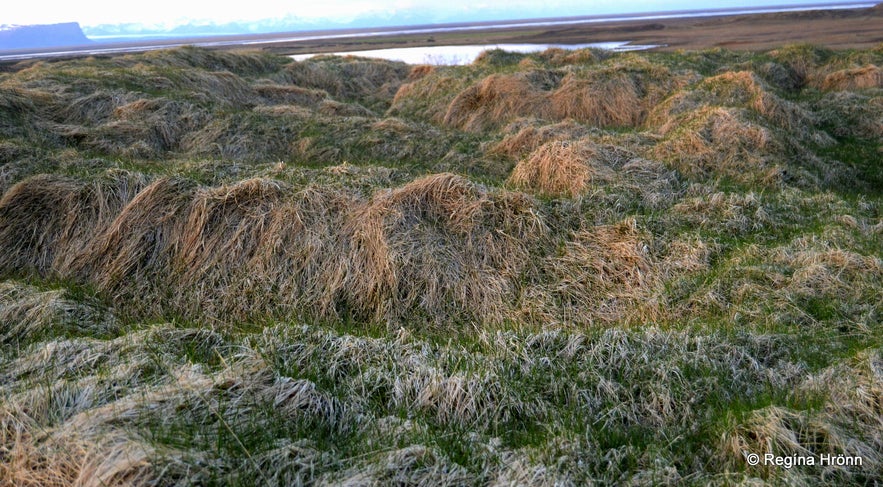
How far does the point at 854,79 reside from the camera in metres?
16.2

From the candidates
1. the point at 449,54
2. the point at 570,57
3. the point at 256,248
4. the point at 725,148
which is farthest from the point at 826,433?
the point at 449,54

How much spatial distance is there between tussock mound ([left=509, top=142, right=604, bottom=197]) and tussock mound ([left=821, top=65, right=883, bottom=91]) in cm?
1201

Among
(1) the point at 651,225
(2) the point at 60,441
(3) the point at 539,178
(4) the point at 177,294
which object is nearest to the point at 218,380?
(2) the point at 60,441

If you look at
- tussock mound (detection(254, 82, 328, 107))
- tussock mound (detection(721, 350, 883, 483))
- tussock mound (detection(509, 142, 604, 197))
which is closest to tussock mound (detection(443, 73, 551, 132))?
tussock mound (detection(254, 82, 328, 107))

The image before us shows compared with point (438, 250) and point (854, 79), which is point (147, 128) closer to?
point (438, 250)

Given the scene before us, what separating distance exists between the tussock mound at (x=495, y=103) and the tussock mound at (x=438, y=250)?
7872 millimetres

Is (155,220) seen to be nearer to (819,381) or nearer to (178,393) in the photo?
(178,393)

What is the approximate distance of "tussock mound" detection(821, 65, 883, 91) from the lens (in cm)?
1572

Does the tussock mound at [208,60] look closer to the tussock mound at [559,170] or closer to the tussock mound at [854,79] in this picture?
the tussock mound at [559,170]

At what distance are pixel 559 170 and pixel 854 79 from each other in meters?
13.3

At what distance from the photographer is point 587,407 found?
3.54m

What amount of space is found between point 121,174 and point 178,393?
18.1ft

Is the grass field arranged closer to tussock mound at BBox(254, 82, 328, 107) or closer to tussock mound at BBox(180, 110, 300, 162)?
tussock mound at BBox(180, 110, 300, 162)

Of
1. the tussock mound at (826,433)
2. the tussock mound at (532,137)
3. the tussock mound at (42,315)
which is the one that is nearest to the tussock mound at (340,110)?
the tussock mound at (532,137)
